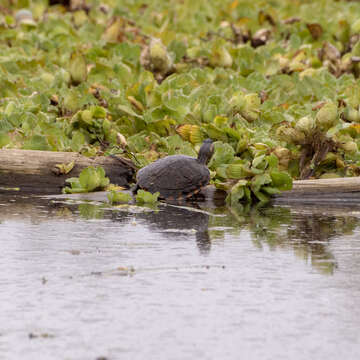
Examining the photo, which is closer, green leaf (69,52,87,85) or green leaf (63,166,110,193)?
green leaf (63,166,110,193)

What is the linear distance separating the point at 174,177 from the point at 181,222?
0.89 metres

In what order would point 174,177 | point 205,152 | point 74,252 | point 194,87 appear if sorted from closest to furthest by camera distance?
point 74,252 → point 174,177 → point 205,152 → point 194,87


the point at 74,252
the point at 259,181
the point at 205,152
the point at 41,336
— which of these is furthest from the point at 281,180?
the point at 41,336

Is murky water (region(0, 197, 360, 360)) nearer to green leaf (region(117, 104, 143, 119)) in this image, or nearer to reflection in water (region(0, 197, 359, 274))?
reflection in water (region(0, 197, 359, 274))

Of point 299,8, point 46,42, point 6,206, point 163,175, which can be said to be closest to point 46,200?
point 6,206

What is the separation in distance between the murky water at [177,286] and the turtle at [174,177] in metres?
0.58

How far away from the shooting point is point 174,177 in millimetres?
6355

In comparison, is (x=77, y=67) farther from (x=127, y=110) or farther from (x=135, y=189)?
(x=135, y=189)

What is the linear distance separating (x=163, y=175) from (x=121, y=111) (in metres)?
1.47

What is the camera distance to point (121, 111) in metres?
7.63

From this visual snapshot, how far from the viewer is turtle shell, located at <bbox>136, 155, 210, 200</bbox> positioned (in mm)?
6312

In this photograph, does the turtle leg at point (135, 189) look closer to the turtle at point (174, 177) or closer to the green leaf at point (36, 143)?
the turtle at point (174, 177)

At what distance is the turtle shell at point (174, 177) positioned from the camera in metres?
6.31

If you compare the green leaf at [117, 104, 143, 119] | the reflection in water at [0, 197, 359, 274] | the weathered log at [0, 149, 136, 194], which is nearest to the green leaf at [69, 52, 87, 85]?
the green leaf at [117, 104, 143, 119]
